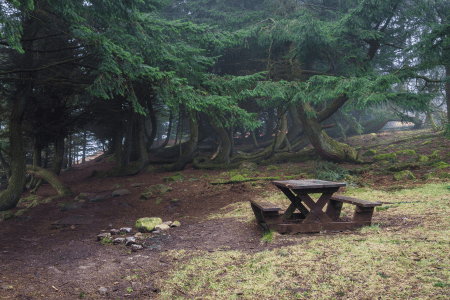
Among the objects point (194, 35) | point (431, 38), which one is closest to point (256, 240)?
point (194, 35)

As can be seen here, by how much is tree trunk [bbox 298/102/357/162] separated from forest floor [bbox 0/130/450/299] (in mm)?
4621

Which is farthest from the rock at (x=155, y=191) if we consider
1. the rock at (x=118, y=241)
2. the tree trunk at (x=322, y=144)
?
the tree trunk at (x=322, y=144)

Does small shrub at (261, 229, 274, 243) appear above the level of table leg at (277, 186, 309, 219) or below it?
below

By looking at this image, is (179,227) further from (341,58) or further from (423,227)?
(341,58)

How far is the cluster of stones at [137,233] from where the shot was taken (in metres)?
4.90

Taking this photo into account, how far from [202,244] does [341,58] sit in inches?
403

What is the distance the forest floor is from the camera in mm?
2744

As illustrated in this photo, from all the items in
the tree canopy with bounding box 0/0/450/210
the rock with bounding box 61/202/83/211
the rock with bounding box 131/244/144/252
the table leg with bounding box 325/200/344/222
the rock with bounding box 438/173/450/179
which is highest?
the tree canopy with bounding box 0/0/450/210

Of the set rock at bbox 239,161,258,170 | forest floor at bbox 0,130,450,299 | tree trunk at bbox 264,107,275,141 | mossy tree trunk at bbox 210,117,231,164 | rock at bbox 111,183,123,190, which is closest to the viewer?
forest floor at bbox 0,130,450,299

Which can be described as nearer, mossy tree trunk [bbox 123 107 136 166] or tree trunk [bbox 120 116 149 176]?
mossy tree trunk [bbox 123 107 136 166]

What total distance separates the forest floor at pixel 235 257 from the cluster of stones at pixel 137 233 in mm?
160

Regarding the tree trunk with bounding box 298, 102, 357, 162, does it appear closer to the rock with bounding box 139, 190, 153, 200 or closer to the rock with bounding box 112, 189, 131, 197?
the rock with bounding box 139, 190, 153, 200

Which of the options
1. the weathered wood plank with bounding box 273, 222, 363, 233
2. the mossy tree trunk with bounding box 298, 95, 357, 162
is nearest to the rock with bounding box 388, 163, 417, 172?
the mossy tree trunk with bounding box 298, 95, 357, 162

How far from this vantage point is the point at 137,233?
5.75 m
